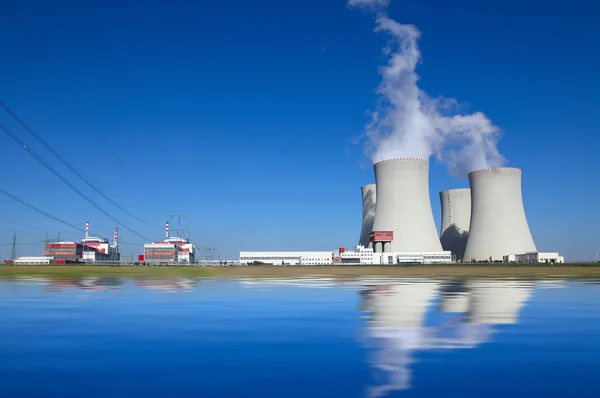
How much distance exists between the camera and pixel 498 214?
57.5 meters

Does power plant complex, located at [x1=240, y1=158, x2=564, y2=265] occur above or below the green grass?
above

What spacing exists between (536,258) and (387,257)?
22.5 metres

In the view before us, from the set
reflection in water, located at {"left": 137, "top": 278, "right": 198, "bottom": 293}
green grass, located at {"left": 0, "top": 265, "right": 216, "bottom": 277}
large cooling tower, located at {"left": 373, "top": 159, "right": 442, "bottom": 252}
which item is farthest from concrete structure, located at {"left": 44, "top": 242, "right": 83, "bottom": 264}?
reflection in water, located at {"left": 137, "top": 278, "right": 198, "bottom": 293}

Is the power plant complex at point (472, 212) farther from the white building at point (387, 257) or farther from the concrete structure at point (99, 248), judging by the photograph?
the concrete structure at point (99, 248)

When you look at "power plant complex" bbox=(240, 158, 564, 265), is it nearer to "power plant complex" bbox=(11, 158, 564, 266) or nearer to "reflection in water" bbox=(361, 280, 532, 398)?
"power plant complex" bbox=(11, 158, 564, 266)

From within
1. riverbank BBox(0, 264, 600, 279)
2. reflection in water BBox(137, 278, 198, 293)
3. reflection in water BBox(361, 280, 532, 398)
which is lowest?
riverbank BBox(0, 264, 600, 279)

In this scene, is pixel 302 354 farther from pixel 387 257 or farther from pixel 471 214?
pixel 387 257

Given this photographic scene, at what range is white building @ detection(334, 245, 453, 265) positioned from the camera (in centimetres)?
7050

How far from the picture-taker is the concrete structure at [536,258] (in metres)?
60.3

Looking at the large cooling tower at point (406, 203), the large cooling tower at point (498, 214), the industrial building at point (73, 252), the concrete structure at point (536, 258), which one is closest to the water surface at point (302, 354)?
the large cooling tower at point (406, 203)

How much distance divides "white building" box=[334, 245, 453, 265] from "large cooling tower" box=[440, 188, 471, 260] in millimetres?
3396

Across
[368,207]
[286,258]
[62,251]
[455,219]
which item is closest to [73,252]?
[62,251]

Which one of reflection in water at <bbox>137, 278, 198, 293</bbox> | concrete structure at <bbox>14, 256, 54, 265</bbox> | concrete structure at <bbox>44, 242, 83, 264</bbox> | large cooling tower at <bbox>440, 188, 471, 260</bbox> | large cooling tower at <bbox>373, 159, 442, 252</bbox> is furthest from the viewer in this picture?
concrete structure at <bbox>44, 242, 83, 264</bbox>

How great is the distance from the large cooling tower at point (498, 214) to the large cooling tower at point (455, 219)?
60.6ft
